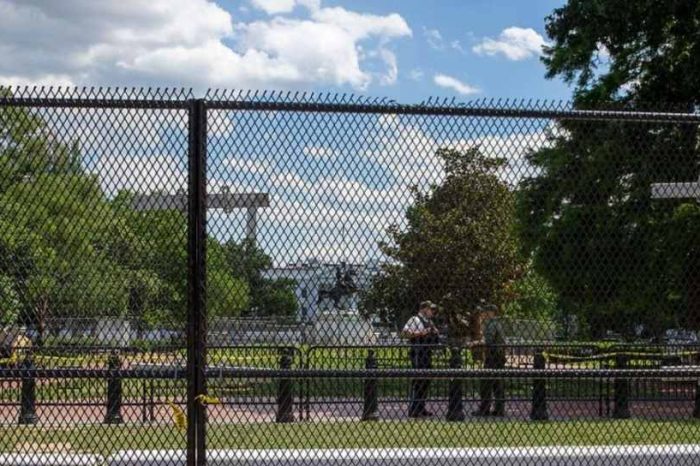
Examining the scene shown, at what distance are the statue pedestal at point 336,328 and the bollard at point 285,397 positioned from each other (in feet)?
0.84

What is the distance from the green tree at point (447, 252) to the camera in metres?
6.30

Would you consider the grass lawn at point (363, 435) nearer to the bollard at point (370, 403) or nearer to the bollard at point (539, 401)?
the bollard at point (539, 401)

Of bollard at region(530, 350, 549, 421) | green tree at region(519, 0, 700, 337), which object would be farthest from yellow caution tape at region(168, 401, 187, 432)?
bollard at region(530, 350, 549, 421)

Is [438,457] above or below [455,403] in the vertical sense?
below

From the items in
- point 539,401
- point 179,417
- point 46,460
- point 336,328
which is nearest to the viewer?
point 179,417

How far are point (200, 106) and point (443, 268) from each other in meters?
1.80

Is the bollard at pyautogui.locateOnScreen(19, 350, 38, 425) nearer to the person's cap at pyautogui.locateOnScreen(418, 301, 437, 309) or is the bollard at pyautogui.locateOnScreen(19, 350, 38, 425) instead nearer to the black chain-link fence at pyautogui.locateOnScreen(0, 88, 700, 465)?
the black chain-link fence at pyautogui.locateOnScreen(0, 88, 700, 465)

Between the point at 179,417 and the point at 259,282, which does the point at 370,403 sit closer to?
the point at 259,282

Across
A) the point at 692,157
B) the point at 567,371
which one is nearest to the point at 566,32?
the point at 692,157

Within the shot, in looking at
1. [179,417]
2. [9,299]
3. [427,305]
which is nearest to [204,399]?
[179,417]

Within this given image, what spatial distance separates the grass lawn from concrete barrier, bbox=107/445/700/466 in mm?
245

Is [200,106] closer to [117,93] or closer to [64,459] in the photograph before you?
[117,93]

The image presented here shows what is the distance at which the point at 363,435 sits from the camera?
26.7 feet

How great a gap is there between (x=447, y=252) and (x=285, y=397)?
1.64 metres
